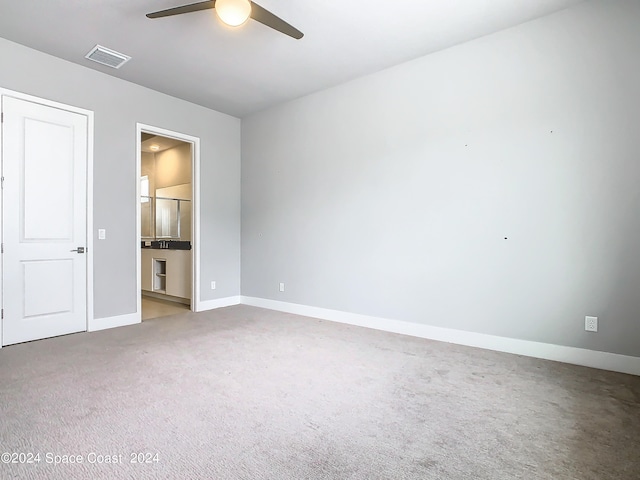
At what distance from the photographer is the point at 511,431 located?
185 cm

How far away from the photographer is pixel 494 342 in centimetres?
321

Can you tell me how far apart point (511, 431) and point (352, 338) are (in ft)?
6.14

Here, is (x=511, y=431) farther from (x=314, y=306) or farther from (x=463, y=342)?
(x=314, y=306)

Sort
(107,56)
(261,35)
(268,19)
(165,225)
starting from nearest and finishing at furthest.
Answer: (268,19)
(261,35)
(107,56)
(165,225)

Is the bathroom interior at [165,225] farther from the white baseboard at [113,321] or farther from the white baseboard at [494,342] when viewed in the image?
the white baseboard at [494,342]

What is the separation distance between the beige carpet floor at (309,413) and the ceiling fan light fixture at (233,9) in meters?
2.49

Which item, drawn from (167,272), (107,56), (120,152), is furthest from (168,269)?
(107,56)

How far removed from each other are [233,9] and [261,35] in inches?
39.9

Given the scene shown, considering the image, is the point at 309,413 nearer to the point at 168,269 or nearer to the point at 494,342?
the point at 494,342

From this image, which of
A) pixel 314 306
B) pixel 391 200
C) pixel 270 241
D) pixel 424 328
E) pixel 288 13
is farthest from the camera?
pixel 270 241

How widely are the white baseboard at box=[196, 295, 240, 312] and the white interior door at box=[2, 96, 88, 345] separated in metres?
1.44

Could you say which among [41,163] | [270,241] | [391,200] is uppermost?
[41,163]

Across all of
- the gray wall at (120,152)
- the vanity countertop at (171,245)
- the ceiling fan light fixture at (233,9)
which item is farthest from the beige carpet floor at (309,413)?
the ceiling fan light fixture at (233,9)

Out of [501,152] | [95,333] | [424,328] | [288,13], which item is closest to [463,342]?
[424,328]
